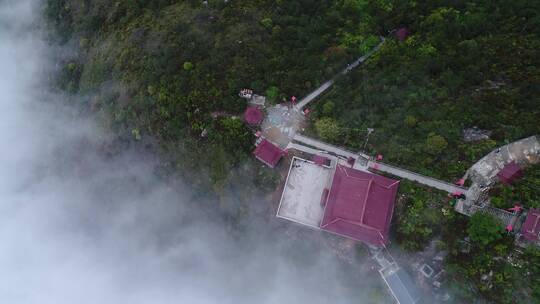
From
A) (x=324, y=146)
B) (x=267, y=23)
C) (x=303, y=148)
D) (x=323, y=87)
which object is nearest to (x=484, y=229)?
(x=324, y=146)

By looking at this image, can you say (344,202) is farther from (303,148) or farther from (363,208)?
(303,148)

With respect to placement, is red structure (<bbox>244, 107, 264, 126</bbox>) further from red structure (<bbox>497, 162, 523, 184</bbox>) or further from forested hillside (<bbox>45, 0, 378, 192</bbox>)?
red structure (<bbox>497, 162, 523, 184</bbox>)

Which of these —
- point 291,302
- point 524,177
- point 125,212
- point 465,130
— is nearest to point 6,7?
point 125,212

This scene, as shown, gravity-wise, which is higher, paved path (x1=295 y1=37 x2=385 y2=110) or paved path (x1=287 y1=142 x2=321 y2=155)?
paved path (x1=295 y1=37 x2=385 y2=110)

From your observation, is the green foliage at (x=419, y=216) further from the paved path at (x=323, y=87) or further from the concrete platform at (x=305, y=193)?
the paved path at (x=323, y=87)

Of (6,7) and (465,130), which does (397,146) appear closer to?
(465,130)

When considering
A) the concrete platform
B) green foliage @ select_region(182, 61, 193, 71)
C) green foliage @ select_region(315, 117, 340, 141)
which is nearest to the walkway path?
green foliage @ select_region(315, 117, 340, 141)
